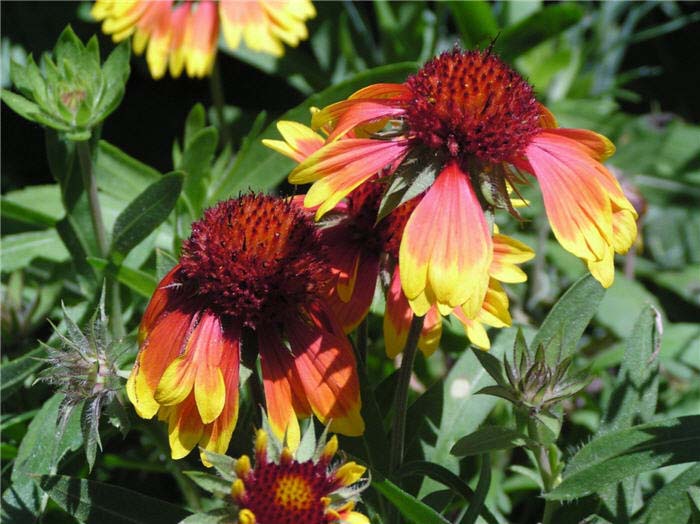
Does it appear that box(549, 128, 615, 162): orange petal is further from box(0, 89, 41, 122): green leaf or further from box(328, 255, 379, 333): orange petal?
box(0, 89, 41, 122): green leaf

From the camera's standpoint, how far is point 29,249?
6.11 feet

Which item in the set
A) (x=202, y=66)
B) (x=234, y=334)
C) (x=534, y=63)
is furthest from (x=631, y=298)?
(x=234, y=334)

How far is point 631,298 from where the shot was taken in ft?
7.17

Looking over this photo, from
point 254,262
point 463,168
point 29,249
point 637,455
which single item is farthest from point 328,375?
point 29,249

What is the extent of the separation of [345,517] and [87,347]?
1.17 feet

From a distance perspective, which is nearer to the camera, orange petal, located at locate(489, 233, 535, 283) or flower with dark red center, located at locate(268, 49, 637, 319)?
flower with dark red center, located at locate(268, 49, 637, 319)

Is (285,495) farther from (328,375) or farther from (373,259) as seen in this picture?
(373,259)

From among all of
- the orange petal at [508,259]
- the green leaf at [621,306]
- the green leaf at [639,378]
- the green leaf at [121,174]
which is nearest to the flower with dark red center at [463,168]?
the orange petal at [508,259]

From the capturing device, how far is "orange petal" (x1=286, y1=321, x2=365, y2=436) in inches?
43.6

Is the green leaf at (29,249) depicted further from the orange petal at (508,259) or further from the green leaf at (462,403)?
the orange petal at (508,259)

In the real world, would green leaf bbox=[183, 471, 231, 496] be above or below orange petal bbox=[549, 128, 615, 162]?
below

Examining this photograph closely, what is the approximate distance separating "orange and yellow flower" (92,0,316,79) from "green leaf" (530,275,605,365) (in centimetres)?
88

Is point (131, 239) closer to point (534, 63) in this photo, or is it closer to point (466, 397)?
point (466, 397)

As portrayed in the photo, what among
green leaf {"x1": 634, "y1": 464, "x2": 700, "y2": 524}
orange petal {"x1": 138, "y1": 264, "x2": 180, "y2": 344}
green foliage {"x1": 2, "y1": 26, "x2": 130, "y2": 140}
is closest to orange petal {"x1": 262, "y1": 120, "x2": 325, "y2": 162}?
orange petal {"x1": 138, "y1": 264, "x2": 180, "y2": 344}
